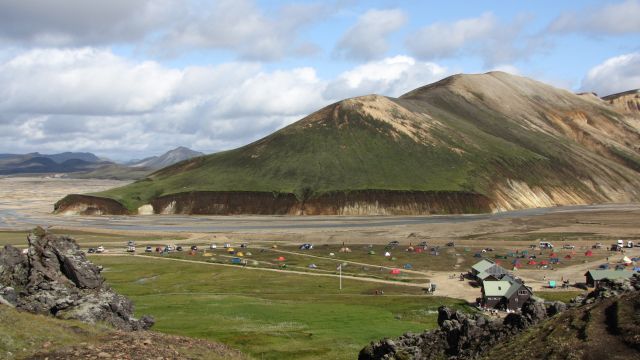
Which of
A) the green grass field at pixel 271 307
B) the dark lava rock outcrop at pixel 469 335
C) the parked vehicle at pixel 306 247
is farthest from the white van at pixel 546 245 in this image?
the dark lava rock outcrop at pixel 469 335

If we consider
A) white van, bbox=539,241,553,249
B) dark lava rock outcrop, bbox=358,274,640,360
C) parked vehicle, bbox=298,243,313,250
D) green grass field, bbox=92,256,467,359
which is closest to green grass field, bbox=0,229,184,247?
green grass field, bbox=92,256,467,359

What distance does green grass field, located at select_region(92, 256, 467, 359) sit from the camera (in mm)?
56375

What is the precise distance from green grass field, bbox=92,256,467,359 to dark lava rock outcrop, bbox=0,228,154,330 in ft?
28.8

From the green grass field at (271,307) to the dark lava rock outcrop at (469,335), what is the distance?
41.6 feet

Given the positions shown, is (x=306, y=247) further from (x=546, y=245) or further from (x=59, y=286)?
(x=59, y=286)

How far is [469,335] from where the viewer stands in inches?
1447

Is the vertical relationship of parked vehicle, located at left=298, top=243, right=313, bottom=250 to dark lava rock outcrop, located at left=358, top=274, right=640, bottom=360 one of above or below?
below

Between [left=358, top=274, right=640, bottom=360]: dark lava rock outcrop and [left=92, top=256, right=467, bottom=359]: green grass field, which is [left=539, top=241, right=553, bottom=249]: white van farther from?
[left=358, top=274, right=640, bottom=360]: dark lava rock outcrop

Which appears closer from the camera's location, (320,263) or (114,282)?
(114,282)

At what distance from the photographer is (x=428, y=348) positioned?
3806 centimetres

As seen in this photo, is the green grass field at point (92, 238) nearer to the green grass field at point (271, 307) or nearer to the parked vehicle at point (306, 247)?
the green grass field at point (271, 307)

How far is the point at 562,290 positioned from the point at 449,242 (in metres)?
66.7

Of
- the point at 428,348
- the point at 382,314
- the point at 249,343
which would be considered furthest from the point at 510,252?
the point at 428,348

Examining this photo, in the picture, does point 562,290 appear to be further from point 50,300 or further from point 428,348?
point 50,300
